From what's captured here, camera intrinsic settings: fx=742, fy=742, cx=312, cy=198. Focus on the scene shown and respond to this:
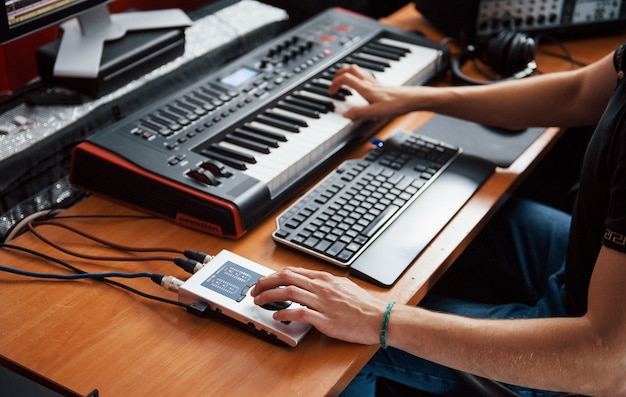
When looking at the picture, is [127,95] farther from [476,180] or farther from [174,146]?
[476,180]

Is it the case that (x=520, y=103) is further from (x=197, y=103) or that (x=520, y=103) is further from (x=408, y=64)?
(x=197, y=103)

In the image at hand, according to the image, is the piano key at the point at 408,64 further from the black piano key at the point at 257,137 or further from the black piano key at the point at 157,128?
the black piano key at the point at 157,128

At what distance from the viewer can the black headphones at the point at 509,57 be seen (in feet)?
5.49

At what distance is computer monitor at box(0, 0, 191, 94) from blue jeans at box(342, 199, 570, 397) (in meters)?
0.81

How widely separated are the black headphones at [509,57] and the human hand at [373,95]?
0.87ft

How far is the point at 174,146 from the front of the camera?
4.32ft

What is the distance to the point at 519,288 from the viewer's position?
1531 millimetres

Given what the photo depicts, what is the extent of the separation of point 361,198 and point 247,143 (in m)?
0.24

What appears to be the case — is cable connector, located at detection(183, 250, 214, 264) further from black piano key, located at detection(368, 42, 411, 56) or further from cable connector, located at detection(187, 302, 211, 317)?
black piano key, located at detection(368, 42, 411, 56)

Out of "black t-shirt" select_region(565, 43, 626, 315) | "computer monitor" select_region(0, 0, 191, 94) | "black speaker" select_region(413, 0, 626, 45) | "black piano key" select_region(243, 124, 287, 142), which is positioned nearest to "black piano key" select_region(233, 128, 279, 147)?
"black piano key" select_region(243, 124, 287, 142)

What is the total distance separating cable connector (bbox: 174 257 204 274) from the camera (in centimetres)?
114

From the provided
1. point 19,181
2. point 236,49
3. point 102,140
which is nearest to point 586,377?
point 102,140

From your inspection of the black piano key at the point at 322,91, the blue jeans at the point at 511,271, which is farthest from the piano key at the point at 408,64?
the blue jeans at the point at 511,271

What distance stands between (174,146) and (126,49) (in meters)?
0.36
